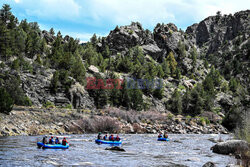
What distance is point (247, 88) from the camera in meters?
45.3

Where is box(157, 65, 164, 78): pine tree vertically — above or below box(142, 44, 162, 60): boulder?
below

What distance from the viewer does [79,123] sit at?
61.7 m

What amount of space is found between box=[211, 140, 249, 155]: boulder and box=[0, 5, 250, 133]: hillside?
11.4m

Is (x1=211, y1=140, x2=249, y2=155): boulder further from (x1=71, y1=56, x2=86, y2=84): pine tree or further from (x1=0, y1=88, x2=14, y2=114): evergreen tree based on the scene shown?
(x1=71, y1=56, x2=86, y2=84): pine tree

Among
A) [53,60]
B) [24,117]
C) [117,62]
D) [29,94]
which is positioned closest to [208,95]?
[117,62]

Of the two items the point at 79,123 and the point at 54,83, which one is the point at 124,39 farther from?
the point at 79,123

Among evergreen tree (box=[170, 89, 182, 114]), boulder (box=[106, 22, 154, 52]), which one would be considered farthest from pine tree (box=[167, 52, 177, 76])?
evergreen tree (box=[170, 89, 182, 114])

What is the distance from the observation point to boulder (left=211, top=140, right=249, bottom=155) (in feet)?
88.5

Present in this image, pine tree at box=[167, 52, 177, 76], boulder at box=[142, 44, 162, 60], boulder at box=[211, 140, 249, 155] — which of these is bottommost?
boulder at box=[211, 140, 249, 155]

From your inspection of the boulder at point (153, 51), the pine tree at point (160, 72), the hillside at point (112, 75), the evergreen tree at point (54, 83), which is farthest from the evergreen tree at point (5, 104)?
the boulder at point (153, 51)

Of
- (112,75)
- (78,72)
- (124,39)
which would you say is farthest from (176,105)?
(124,39)

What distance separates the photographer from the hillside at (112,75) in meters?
82.6

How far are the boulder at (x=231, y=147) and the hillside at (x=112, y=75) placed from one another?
37.3ft

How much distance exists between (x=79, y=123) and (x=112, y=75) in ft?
209
